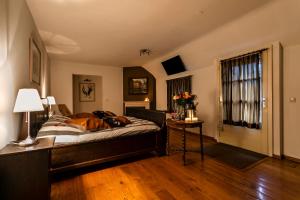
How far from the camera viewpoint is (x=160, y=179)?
2.15 m

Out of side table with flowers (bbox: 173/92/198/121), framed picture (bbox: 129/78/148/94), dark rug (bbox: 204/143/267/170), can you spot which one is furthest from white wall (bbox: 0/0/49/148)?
framed picture (bbox: 129/78/148/94)

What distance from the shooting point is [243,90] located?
10.8 feet

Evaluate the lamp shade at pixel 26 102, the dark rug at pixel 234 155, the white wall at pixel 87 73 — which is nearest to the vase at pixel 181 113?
the dark rug at pixel 234 155

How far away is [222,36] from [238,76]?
3.11 feet

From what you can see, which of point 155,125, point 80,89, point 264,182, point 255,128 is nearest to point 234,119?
point 255,128

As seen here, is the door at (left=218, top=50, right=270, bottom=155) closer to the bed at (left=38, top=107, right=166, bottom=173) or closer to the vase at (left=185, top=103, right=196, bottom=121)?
the vase at (left=185, top=103, right=196, bottom=121)

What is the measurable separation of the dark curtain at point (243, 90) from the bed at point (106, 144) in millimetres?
1754

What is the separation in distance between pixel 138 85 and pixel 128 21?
164 inches

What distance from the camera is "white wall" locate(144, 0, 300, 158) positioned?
2.38 m

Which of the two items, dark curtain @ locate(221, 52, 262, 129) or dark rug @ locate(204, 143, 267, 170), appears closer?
dark rug @ locate(204, 143, 267, 170)

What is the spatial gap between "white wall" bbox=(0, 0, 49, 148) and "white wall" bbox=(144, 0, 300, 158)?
3394 millimetres

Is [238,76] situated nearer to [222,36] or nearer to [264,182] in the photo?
[222,36]

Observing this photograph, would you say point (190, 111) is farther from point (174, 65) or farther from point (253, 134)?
point (174, 65)

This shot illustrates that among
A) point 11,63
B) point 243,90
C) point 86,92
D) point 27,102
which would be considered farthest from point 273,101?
point 86,92
